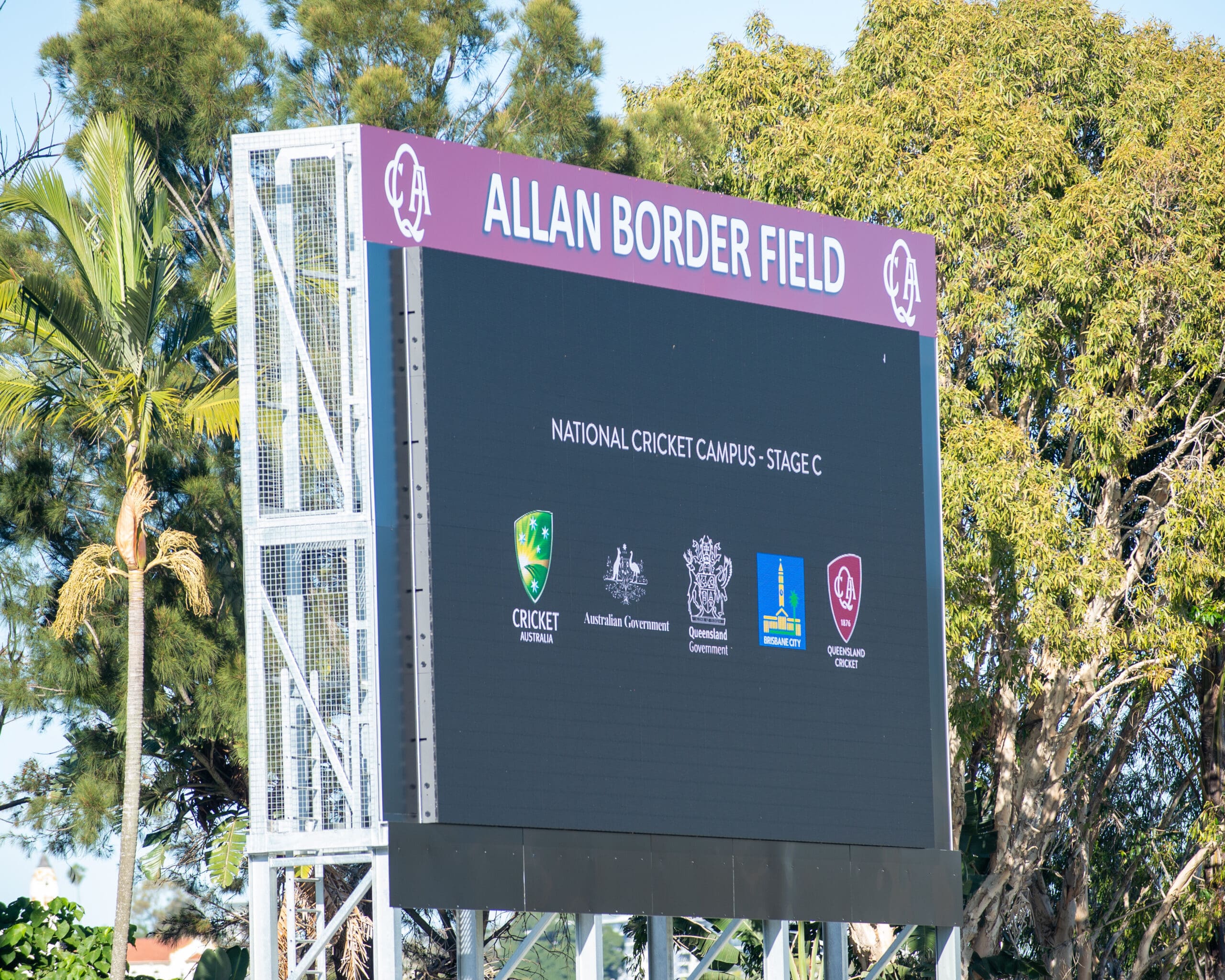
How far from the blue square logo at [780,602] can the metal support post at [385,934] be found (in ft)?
9.97

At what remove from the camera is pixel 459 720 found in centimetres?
970

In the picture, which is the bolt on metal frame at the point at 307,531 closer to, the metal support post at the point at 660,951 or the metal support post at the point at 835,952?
the metal support post at the point at 660,951

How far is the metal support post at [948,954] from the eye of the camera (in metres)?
12.0

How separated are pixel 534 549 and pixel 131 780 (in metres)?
4.87

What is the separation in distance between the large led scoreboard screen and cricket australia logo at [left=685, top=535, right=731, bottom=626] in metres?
0.02

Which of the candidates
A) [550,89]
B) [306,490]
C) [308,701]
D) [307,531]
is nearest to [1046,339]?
[550,89]

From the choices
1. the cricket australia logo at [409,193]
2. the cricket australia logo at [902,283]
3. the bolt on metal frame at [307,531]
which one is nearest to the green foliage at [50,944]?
the bolt on metal frame at [307,531]

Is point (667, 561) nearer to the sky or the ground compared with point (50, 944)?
nearer to the sky

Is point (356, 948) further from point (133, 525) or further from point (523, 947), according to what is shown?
point (523, 947)

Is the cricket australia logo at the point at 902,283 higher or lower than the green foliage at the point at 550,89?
lower

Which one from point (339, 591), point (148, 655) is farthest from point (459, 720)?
point (148, 655)

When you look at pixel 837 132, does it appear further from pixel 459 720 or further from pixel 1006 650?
pixel 459 720

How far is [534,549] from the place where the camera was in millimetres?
10195

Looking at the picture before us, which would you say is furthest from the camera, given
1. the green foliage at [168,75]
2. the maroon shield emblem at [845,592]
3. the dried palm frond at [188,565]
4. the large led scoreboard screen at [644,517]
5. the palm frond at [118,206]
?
the green foliage at [168,75]
